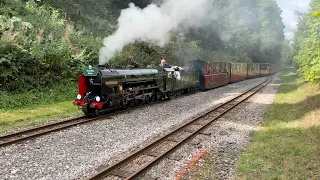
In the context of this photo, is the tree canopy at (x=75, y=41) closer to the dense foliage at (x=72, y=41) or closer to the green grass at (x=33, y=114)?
the dense foliage at (x=72, y=41)

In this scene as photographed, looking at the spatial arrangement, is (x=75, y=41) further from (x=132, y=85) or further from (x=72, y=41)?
(x=132, y=85)

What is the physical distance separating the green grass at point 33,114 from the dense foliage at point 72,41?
6.03 feet

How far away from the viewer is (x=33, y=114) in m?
12.5

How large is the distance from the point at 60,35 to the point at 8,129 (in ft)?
38.2

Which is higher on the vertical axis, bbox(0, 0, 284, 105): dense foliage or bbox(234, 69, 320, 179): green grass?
bbox(0, 0, 284, 105): dense foliage

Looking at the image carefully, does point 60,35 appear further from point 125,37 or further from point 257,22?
point 257,22

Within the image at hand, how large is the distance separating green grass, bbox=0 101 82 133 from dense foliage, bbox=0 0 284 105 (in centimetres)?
184

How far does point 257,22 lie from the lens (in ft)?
231

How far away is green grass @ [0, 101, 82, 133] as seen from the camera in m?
10.9

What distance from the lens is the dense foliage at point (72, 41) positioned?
49.4ft

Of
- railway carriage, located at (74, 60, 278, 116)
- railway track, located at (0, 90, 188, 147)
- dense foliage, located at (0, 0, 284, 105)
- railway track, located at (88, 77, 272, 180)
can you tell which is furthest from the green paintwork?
railway track, located at (88, 77, 272, 180)

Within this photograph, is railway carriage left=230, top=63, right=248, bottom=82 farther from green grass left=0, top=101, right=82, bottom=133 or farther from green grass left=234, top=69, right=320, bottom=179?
green grass left=0, top=101, right=82, bottom=133

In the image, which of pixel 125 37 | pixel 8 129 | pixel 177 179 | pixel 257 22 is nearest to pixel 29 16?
pixel 125 37

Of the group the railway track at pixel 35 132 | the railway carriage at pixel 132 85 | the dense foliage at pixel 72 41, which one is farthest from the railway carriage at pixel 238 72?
the railway track at pixel 35 132
